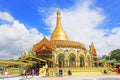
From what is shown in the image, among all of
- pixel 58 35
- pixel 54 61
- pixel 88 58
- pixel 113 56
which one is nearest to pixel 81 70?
pixel 54 61

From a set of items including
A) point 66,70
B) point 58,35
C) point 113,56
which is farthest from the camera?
point 113,56

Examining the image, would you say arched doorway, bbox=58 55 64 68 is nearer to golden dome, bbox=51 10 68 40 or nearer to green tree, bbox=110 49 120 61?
golden dome, bbox=51 10 68 40

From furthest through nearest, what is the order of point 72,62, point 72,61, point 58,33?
1. point 58,33
2. point 72,61
3. point 72,62

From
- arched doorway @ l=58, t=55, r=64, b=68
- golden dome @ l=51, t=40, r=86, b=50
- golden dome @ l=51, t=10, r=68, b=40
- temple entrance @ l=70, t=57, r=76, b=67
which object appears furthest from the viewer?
golden dome @ l=51, t=10, r=68, b=40

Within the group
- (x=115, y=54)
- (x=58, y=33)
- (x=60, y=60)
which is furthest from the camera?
(x=115, y=54)

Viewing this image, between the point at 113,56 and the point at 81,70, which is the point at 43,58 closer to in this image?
the point at 81,70

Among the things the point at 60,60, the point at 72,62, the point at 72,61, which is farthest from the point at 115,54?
the point at 60,60

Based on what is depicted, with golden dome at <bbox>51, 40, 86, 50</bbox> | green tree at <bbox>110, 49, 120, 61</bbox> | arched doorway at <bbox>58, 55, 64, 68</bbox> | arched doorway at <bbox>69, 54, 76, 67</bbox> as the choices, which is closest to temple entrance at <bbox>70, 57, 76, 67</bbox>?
arched doorway at <bbox>69, 54, 76, 67</bbox>

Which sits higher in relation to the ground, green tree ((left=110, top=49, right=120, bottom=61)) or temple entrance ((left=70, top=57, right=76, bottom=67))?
green tree ((left=110, top=49, right=120, bottom=61))

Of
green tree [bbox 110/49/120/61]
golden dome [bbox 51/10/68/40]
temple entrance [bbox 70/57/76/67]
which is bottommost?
temple entrance [bbox 70/57/76/67]

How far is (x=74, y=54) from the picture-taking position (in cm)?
5147

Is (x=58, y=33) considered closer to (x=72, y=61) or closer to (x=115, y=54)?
(x=72, y=61)

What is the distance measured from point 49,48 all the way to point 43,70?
39.8 ft

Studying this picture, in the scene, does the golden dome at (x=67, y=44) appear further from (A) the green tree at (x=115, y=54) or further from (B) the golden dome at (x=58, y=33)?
(A) the green tree at (x=115, y=54)
